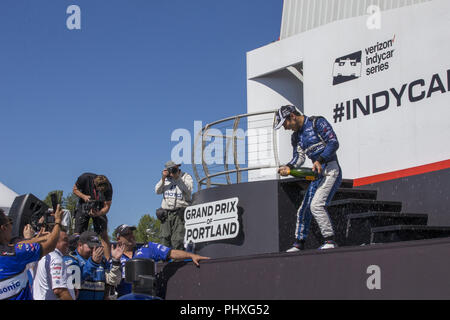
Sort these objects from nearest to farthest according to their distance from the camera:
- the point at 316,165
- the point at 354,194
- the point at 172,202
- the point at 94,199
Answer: the point at 316,165
the point at 354,194
the point at 94,199
the point at 172,202

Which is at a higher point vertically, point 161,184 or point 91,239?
point 161,184

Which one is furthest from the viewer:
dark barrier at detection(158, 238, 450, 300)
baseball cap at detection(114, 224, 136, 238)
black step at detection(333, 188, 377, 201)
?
black step at detection(333, 188, 377, 201)

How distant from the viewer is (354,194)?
871cm

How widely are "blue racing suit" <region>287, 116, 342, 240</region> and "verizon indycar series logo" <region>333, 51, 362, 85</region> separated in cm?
207

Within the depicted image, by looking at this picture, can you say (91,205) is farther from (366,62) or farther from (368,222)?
(366,62)

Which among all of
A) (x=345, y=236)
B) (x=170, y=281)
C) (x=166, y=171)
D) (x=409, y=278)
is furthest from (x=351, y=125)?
(x=409, y=278)

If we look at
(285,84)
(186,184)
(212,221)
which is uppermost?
(285,84)

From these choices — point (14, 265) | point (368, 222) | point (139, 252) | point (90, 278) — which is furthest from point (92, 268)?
point (368, 222)

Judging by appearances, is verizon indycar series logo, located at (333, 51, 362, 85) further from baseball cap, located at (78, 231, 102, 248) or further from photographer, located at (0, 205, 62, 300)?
photographer, located at (0, 205, 62, 300)

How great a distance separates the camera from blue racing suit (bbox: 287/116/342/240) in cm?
737

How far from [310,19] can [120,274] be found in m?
5.64

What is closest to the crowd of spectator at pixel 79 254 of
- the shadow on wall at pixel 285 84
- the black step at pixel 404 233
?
the black step at pixel 404 233

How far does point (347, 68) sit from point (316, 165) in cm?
291

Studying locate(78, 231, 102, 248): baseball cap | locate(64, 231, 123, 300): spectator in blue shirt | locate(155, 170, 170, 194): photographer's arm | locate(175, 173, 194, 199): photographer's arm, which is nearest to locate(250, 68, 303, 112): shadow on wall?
locate(175, 173, 194, 199): photographer's arm
